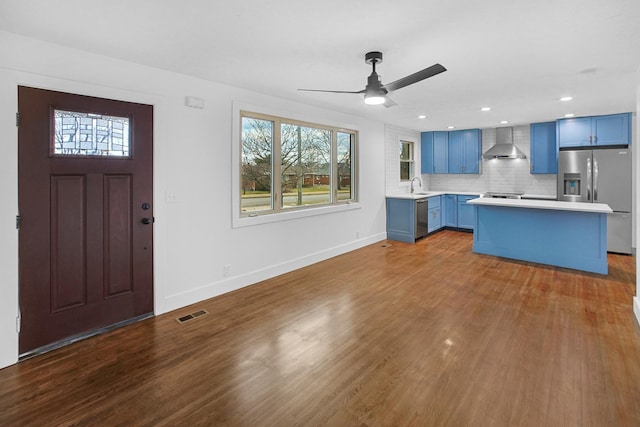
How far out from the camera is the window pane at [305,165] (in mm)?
4691

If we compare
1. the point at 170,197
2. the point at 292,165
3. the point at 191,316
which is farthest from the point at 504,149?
the point at 191,316

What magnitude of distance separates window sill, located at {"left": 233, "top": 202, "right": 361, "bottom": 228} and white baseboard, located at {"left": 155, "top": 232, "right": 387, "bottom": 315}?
0.61 metres

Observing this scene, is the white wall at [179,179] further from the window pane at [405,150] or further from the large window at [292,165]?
the window pane at [405,150]

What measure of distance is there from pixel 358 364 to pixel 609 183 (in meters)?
5.70

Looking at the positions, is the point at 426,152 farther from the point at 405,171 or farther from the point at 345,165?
the point at 345,165

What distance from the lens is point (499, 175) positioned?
24.5 feet

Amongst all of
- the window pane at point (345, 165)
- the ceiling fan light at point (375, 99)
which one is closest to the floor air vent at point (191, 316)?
the ceiling fan light at point (375, 99)

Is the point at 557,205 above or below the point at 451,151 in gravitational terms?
below

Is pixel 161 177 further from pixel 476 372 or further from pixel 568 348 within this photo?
pixel 568 348

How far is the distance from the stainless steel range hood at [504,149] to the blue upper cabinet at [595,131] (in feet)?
2.85

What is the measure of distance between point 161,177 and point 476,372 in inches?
123

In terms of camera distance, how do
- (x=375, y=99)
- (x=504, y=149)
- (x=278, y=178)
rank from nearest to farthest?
1. (x=375, y=99)
2. (x=278, y=178)
3. (x=504, y=149)

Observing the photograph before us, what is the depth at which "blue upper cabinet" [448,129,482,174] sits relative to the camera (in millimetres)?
7488

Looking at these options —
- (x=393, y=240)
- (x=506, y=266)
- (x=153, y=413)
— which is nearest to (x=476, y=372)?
(x=153, y=413)
